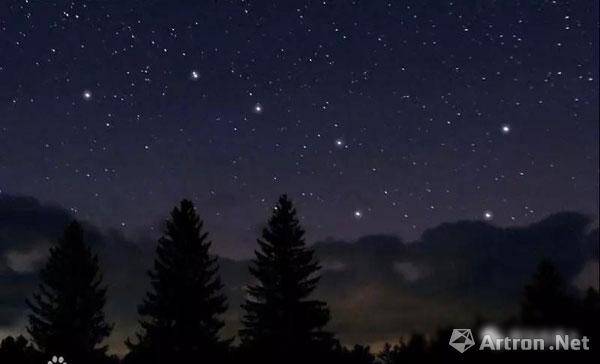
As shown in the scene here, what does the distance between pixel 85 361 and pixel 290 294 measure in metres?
9.98

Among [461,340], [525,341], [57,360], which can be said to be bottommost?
[525,341]

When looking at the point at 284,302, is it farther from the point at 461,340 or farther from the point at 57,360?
the point at 461,340

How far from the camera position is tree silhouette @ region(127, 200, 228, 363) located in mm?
34719

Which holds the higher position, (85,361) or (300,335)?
(300,335)

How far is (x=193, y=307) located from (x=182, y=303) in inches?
20.9

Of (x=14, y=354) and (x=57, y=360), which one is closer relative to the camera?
(x=14, y=354)

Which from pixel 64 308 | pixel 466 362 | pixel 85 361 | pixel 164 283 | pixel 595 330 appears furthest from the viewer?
pixel 64 308

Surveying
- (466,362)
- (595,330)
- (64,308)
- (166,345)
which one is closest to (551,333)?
(595,330)

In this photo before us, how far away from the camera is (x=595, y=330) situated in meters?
9.73

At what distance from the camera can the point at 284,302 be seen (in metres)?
37.8

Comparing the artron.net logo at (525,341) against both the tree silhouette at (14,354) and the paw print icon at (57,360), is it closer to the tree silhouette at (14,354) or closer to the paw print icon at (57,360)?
the tree silhouette at (14,354)

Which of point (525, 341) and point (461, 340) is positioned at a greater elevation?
point (461, 340)

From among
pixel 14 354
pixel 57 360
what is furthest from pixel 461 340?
pixel 57 360

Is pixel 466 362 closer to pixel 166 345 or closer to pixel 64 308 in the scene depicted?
pixel 166 345
